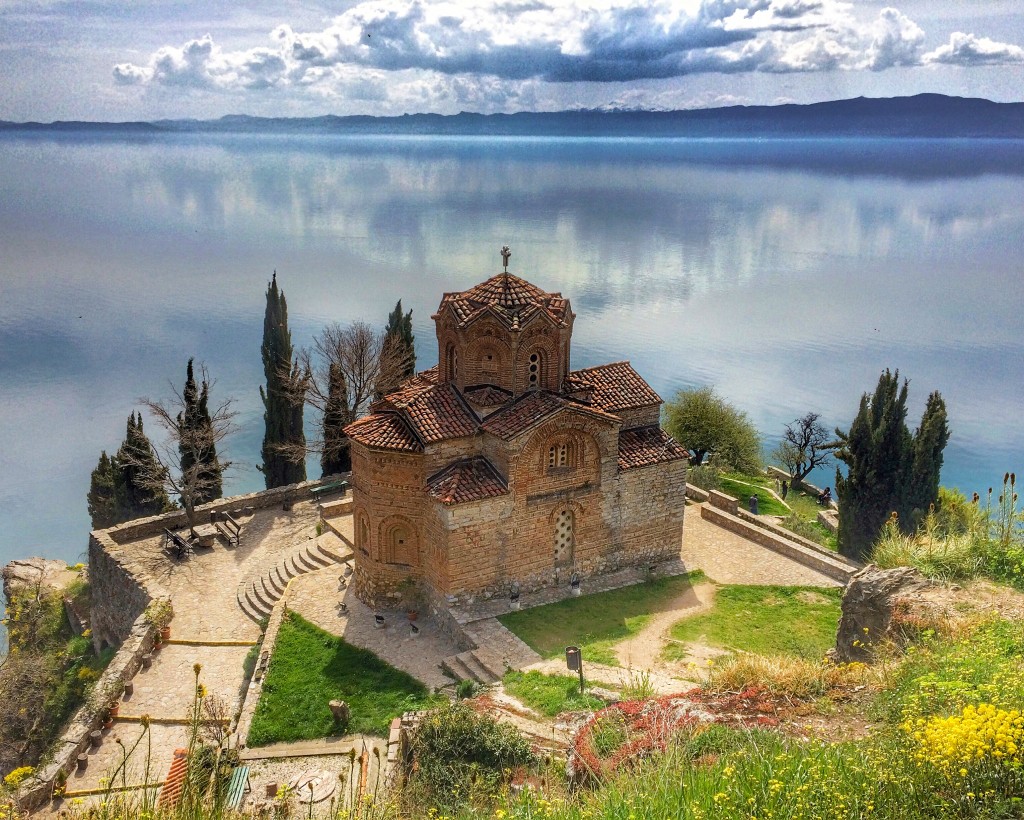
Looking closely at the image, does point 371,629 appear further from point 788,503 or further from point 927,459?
point 788,503

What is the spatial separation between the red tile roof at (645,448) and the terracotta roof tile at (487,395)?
3.43 metres

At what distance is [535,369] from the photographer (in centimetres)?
1983

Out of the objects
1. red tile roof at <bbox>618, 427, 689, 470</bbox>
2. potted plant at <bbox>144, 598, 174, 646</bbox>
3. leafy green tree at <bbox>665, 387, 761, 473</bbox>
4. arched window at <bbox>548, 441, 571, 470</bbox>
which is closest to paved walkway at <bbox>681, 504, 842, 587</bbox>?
red tile roof at <bbox>618, 427, 689, 470</bbox>

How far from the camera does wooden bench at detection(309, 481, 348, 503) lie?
Result: 27.4 m

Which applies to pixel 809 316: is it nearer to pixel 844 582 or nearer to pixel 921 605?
pixel 844 582

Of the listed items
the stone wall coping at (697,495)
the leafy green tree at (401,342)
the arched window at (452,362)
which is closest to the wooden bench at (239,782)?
the arched window at (452,362)

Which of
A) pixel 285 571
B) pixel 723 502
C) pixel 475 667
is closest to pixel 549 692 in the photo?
pixel 475 667

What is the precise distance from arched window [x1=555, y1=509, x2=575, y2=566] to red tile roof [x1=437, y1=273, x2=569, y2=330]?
15.5 ft

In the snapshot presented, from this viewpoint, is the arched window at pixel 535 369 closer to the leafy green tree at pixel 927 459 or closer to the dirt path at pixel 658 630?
the dirt path at pixel 658 630

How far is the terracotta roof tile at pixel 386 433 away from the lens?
1856cm

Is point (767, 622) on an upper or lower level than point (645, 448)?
lower

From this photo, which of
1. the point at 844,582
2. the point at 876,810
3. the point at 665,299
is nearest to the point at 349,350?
A: the point at 844,582

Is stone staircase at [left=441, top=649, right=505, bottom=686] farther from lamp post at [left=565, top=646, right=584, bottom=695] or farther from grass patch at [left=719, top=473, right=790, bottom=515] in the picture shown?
grass patch at [left=719, top=473, right=790, bottom=515]

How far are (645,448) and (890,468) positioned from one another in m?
13.2
